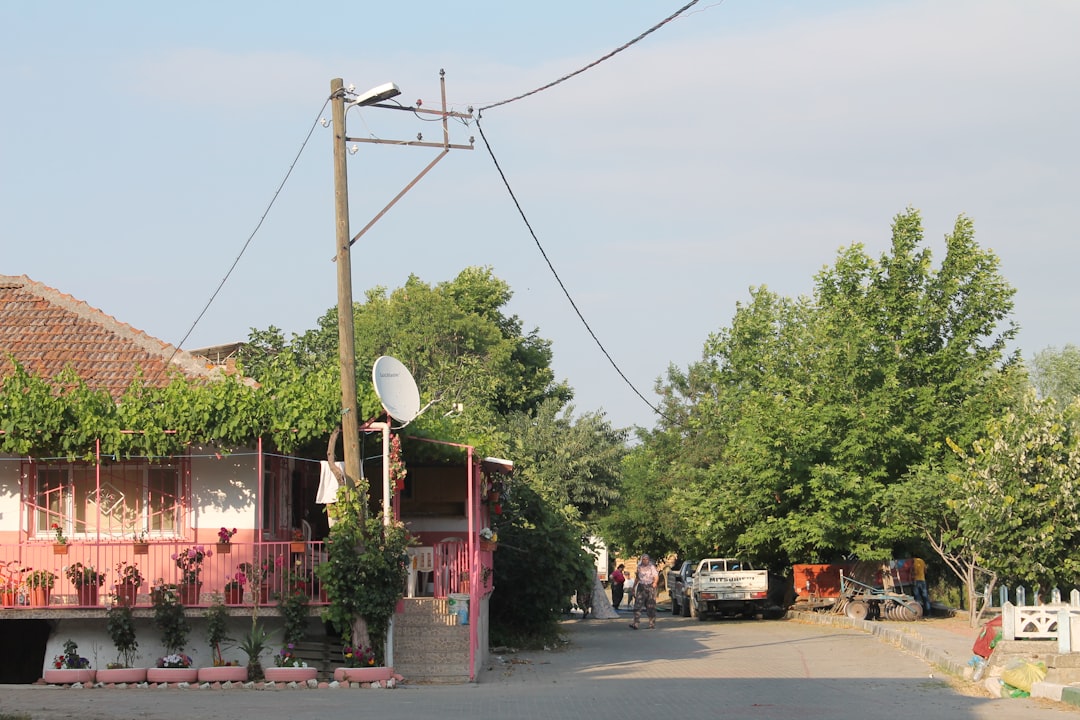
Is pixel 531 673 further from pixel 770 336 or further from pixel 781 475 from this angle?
pixel 770 336

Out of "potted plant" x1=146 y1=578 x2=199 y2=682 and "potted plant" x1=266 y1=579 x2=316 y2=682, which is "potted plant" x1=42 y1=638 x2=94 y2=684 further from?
"potted plant" x1=266 y1=579 x2=316 y2=682

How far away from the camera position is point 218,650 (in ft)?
56.0

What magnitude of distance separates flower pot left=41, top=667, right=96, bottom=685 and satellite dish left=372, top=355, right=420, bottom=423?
17.1ft

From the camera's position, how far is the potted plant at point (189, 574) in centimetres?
1712

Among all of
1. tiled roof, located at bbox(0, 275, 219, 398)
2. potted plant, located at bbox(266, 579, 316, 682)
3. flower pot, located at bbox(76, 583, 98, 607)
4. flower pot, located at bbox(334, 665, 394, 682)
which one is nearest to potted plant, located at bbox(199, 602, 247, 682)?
potted plant, located at bbox(266, 579, 316, 682)

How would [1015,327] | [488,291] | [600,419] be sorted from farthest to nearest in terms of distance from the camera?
[488,291]
[600,419]
[1015,327]

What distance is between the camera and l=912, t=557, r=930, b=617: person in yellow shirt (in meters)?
33.8

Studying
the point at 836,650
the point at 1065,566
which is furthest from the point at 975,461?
the point at 836,650

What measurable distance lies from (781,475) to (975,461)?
34.5 ft

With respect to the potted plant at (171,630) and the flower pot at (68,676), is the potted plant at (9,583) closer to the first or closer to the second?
the flower pot at (68,676)

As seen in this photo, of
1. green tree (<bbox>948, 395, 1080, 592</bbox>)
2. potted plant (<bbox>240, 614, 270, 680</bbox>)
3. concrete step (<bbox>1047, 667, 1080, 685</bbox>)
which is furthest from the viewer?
green tree (<bbox>948, 395, 1080, 592</bbox>)

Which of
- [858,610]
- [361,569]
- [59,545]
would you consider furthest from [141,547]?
[858,610]

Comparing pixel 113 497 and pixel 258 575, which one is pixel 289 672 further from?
pixel 113 497

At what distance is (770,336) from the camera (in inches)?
1853
